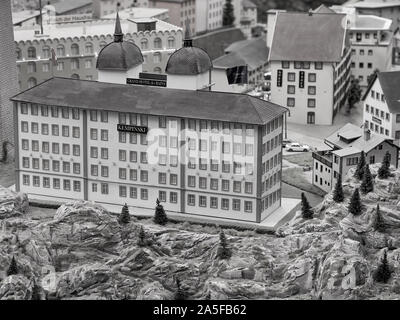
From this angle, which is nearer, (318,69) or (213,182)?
(213,182)

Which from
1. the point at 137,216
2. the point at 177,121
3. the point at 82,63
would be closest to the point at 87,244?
the point at 137,216

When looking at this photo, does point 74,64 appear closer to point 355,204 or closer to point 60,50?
point 60,50

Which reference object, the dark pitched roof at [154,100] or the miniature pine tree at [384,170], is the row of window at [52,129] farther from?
the miniature pine tree at [384,170]

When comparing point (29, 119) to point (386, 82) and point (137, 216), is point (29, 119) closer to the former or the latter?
point (137, 216)

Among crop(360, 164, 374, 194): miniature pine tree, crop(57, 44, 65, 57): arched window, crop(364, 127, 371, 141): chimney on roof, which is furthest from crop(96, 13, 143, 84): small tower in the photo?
crop(57, 44, 65, 57): arched window

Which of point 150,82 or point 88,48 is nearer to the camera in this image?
point 150,82

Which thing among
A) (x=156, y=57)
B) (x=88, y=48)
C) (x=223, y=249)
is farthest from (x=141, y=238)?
(x=156, y=57)

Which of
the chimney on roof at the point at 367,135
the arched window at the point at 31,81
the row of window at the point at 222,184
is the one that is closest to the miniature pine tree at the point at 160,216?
the row of window at the point at 222,184

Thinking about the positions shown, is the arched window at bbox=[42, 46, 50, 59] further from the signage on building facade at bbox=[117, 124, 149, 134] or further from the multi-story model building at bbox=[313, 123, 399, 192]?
the multi-story model building at bbox=[313, 123, 399, 192]
